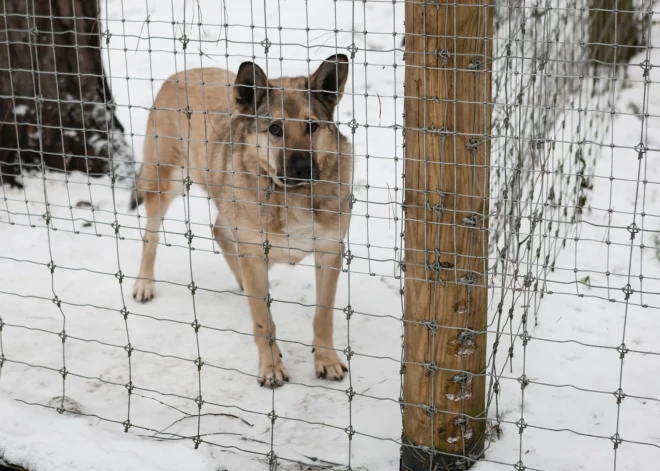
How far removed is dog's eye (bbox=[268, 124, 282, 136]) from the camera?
4.00 m

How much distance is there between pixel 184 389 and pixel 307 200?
45.2 inches

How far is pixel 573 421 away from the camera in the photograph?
3.69m

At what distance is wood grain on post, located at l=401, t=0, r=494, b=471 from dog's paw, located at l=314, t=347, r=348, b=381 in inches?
39.5

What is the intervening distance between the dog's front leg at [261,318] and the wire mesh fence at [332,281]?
2 centimetres

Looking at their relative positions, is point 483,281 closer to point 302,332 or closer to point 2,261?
point 302,332

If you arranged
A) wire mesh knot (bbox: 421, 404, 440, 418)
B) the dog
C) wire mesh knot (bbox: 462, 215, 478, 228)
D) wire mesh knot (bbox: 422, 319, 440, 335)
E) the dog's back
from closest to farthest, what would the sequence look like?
wire mesh knot (bbox: 462, 215, 478, 228) < wire mesh knot (bbox: 422, 319, 440, 335) < wire mesh knot (bbox: 421, 404, 440, 418) < the dog < the dog's back

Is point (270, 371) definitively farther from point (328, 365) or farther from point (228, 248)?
point (228, 248)

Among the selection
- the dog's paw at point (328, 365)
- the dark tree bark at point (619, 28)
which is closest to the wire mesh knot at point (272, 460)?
the dog's paw at point (328, 365)

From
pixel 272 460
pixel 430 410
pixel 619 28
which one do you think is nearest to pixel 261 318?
pixel 272 460

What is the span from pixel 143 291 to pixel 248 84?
6.49 feet

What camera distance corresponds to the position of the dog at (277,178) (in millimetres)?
3818

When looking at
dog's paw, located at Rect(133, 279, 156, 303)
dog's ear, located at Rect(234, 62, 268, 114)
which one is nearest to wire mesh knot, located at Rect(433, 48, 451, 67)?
dog's ear, located at Rect(234, 62, 268, 114)

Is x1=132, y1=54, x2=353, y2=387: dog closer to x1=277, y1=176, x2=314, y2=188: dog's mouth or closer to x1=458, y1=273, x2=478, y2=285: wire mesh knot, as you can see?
x1=277, y1=176, x2=314, y2=188: dog's mouth

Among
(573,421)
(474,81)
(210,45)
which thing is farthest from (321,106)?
(210,45)
